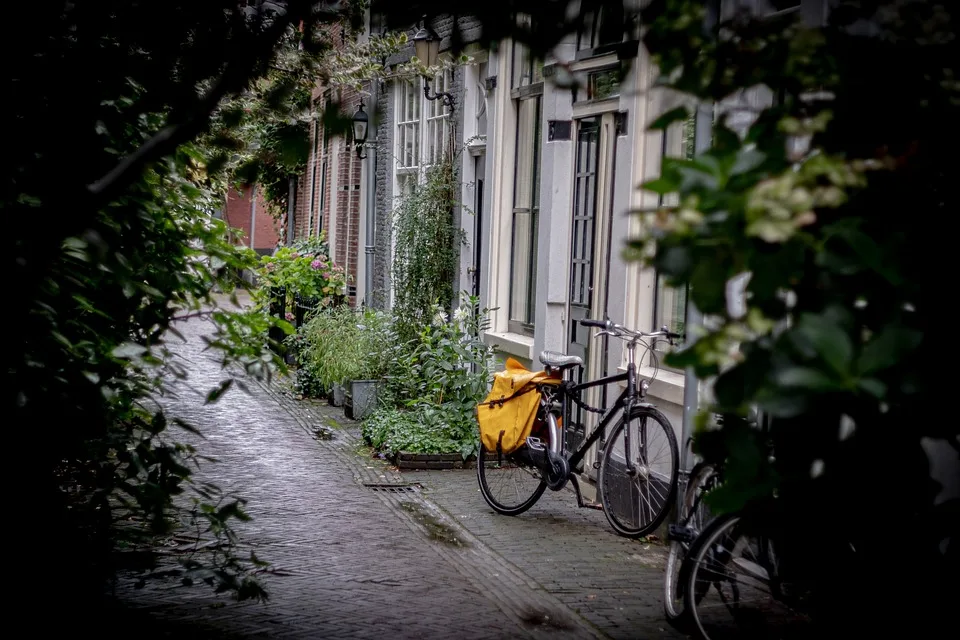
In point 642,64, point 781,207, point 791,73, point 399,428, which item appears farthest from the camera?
point 399,428

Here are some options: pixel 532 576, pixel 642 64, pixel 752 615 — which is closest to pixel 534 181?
pixel 642 64

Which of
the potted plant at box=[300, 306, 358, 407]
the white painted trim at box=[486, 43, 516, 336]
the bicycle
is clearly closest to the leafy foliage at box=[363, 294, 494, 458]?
the white painted trim at box=[486, 43, 516, 336]

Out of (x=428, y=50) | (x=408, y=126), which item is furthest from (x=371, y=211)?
(x=428, y=50)

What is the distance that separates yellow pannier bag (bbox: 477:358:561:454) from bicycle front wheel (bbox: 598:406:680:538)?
0.69 m

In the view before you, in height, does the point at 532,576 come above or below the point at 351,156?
below

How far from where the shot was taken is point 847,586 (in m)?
2.76

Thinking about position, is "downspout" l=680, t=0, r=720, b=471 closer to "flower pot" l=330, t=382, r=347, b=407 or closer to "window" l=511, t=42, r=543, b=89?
"window" l=511, t=42, r=543, b=89

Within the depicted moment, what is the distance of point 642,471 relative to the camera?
274 inches

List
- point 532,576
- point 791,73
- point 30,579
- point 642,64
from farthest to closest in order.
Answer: point 642,64 → point 532,576 → point 30,579 → point 791,73

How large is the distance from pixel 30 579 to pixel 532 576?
9.10 feet

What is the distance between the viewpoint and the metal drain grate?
889cm

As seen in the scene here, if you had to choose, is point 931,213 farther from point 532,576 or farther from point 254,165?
point 532,576

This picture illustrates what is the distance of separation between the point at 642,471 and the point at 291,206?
717 inches

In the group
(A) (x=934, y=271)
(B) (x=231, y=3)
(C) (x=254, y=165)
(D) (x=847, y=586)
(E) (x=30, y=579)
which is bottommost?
(E) (x=30, y=579)
